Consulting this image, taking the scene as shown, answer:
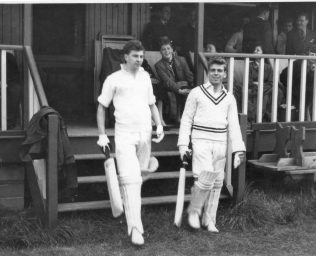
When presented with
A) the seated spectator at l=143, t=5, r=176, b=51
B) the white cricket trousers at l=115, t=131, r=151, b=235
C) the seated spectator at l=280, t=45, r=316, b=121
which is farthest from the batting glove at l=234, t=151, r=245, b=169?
the seated spectator at l=143, t=5, r=176, b=51

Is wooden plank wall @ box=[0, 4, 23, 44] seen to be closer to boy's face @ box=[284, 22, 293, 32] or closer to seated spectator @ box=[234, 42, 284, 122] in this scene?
seated spectator @ box=[234, 42, 284, 122]

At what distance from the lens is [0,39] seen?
27.8 ft

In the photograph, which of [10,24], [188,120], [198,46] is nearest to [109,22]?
[10,24]

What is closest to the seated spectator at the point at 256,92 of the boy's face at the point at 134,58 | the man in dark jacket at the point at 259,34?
the man in dark jacket at the point at 259,34

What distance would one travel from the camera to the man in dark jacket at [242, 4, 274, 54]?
9.38 m

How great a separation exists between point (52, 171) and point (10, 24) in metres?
3.53

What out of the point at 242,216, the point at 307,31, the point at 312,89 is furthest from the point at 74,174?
the point at 307,31

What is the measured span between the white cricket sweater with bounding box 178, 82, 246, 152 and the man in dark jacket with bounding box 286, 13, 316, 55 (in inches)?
148

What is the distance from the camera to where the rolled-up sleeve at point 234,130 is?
5.97 meters

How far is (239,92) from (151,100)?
8.06 ft

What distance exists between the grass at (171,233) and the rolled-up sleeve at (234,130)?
0.74 m

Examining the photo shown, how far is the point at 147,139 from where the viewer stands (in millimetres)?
5633

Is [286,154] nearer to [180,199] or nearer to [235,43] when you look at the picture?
[180,199]

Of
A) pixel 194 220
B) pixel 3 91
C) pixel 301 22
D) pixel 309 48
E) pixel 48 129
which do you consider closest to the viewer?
pixel 48 129
